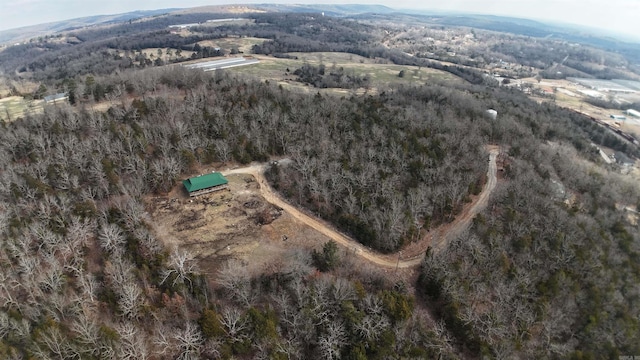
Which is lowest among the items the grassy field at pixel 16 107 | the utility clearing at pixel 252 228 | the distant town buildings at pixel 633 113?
the distant town buildings at pixel 633 113

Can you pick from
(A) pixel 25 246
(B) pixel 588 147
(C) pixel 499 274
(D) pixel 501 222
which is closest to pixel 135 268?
(A) pixel 25 246

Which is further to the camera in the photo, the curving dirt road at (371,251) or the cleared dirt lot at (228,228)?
the curving dirt road at (371,251)

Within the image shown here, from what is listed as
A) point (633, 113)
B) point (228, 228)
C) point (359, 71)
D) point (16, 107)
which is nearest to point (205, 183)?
point (228, 228)

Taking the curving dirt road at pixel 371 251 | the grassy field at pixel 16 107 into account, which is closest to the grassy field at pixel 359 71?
the grassy field at pixel 16 107

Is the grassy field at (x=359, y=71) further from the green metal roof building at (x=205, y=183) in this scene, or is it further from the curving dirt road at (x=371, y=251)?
the green metal roof building at (x=205, y=183)

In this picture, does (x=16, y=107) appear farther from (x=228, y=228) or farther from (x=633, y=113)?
(x=633, y=113)

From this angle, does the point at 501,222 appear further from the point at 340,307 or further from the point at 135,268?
the point at 135,268
